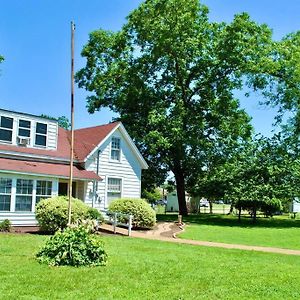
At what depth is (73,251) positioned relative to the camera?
1168 cm

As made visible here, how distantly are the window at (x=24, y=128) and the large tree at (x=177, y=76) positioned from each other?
9.90 metres

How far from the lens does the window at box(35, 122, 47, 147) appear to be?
26.4 metres

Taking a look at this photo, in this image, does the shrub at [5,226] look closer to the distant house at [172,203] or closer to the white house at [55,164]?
the white house at [55,164]

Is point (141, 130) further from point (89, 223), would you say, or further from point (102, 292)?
point (102, 292)

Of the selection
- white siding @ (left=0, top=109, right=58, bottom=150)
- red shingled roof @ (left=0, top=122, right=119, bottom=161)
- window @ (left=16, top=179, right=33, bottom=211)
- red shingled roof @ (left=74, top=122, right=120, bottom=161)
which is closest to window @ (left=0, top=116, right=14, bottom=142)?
white siding @ (left=0, top=109, right=58, bottom=150)

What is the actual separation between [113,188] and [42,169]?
6152 millimetres

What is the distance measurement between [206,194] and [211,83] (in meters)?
9.01

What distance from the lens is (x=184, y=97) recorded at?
37344 mm

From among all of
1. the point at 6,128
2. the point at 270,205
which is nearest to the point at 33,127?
the point at 6,128

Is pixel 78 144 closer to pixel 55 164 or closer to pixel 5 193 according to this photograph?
pixel 55 164

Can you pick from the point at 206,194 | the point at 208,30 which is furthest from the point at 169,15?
the point at 206,194

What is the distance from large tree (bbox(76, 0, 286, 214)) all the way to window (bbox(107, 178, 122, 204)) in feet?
15.7

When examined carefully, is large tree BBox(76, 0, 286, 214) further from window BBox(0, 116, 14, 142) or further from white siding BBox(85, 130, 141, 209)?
window BBox(0, 116, 14, 142)

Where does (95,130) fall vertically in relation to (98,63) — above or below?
below
